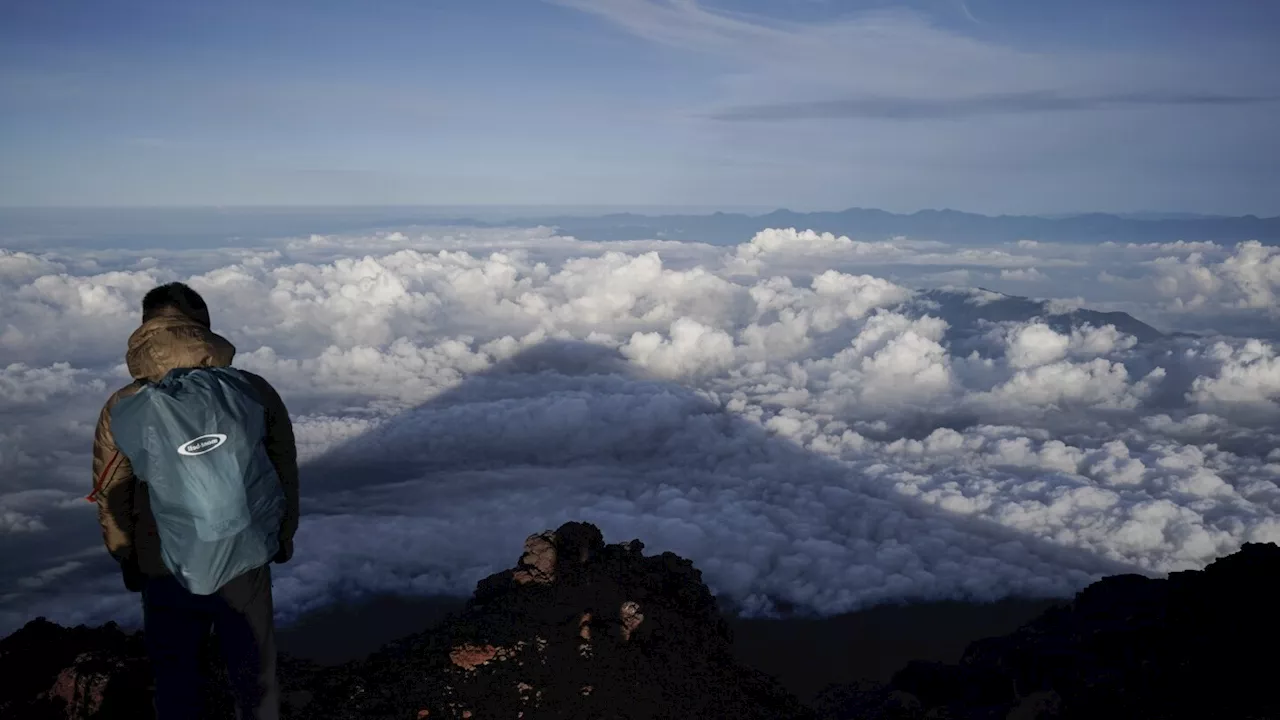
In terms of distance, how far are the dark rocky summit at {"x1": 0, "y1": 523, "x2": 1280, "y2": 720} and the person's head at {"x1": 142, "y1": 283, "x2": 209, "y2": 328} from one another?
6466 millimetres

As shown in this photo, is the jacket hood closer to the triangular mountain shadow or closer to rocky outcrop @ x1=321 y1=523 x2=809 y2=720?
rocky outcrop @ x1=321 y1=523 x2=809 y2=720

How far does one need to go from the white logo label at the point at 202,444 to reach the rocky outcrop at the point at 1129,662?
49.3 ft

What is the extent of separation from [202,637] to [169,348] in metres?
2.40

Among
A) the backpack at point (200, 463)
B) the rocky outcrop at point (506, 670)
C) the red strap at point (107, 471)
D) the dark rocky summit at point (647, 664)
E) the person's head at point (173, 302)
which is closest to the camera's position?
the backpack at point (200, 463)

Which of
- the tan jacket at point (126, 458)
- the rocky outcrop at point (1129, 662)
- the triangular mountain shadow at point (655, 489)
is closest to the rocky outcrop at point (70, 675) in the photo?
the tan jacket at point (126, 458)

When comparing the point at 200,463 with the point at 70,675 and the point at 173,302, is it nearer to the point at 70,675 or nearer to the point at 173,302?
the point at 173,302

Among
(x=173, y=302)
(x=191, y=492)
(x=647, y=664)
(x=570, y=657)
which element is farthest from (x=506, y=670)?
(x=173, y=302)

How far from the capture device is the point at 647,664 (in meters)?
12.8

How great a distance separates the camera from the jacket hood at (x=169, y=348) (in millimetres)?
5566

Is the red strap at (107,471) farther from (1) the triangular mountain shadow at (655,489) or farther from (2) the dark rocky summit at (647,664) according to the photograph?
(1) the triangular mountain shadow at (655,489)

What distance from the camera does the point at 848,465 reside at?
121312 millimetres

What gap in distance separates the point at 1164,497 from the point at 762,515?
58311 mm

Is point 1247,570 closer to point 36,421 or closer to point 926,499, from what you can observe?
point 926,499

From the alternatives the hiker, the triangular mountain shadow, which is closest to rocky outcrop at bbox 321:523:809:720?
the hiker
